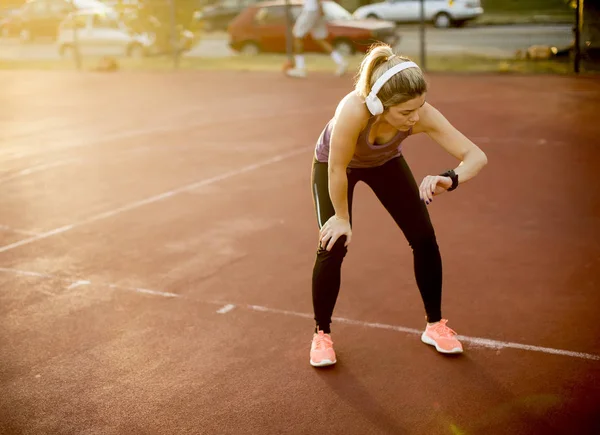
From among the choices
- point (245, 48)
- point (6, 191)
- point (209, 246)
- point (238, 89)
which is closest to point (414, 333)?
point (209, 246)

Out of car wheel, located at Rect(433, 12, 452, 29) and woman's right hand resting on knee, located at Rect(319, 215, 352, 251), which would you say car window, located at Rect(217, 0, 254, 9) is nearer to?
car wheel, located at Rect(433, 12, 452, 29)

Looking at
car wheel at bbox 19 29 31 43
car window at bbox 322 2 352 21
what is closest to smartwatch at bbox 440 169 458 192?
car window at bbox 322 2 352 21

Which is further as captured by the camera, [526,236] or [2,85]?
[2,85]

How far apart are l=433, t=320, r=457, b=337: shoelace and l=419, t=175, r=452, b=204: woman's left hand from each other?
38.7 inches

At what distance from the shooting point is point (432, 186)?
13.3 ft

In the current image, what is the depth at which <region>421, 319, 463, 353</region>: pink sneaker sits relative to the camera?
4633mm

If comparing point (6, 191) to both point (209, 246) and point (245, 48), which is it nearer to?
point (209, 246)

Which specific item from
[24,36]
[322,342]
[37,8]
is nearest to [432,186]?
[322,342]

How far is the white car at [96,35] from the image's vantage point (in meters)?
26.1

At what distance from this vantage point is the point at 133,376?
15.0ft

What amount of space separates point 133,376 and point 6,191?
17.1 feet

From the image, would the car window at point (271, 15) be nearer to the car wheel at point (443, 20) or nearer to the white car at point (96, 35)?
the white car at point (96, 35)

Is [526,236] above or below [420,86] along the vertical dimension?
below

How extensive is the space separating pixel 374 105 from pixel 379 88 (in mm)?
85
